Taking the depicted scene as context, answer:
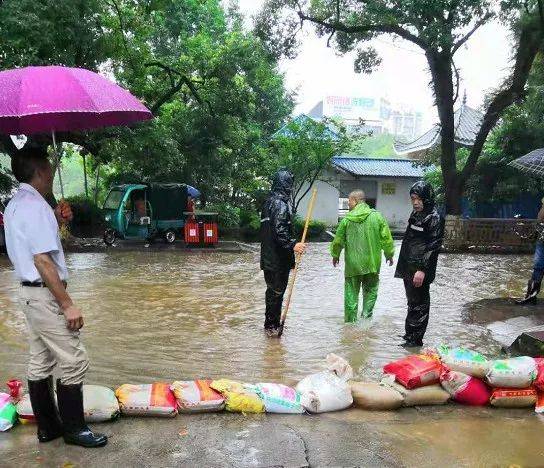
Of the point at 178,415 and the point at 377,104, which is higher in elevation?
the point at 377,104

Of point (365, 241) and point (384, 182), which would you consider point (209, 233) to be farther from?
point (384, 182)

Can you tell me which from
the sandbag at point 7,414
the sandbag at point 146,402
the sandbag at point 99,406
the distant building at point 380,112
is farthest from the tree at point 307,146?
the distant building at point 380,112

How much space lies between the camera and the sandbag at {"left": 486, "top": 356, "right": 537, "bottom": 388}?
4406 millimetres

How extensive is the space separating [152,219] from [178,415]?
13.8m

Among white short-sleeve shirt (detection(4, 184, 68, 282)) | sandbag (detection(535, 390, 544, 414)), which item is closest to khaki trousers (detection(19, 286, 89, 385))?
white short-sleeve shirt (detection(4, 184, 68, 282))

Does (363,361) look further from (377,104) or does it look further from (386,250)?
(377,104)

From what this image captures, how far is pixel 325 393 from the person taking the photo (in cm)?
417

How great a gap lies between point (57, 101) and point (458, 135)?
2298 cm

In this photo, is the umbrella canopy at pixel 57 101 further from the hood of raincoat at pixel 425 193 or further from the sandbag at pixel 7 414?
the hood of raincoat at pixel 425 193

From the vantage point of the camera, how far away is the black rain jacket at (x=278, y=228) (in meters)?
6.26

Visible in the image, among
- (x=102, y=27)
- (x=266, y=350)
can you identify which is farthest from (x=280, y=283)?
(x=102, y=27)

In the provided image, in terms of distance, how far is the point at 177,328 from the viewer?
7.11 m

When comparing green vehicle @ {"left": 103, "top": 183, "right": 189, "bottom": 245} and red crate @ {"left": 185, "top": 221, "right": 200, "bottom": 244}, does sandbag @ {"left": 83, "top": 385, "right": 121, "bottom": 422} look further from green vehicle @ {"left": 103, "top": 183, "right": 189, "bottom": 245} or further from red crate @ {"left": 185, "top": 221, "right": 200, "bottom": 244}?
green vehicle @ {"left": 103, "top": 183, "right": 189, "bottom": 245}

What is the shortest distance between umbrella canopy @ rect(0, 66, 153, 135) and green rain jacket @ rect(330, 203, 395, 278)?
127 inches
